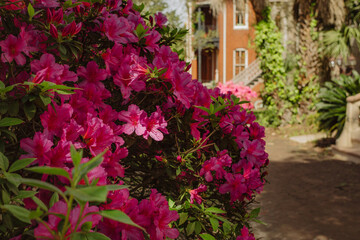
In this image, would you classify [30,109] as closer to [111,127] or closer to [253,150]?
[111,127]

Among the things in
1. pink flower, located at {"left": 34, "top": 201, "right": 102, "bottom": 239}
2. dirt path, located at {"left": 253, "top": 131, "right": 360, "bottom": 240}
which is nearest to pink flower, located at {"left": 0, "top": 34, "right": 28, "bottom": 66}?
pink flower, located at {"left": 34, "top": 201, "right": 102, "bottom": 239}

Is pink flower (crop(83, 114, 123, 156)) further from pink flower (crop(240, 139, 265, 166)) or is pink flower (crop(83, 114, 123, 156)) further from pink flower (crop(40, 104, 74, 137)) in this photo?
pink flower (crop(240, 139, 265, 166))

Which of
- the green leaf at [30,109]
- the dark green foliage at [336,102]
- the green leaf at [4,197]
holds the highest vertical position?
the green leaf at [30,109]

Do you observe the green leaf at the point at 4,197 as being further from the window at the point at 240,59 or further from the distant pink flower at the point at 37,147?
the window at the point at 240,59

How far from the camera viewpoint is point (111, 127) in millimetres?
1438

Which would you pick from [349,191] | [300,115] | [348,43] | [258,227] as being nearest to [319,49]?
[348,43]

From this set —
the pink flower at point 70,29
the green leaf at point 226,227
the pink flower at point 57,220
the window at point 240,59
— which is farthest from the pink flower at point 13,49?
the window at point 240,59

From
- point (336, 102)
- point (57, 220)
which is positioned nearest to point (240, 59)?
point (336, 102)

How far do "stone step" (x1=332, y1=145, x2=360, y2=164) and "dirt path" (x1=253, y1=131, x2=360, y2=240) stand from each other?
0.67 feet

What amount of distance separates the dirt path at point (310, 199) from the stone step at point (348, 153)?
0.67ft

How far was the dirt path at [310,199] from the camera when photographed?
4.85 meters

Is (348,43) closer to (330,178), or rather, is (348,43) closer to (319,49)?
(319,49)

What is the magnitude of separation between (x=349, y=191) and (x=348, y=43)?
857 centimetres

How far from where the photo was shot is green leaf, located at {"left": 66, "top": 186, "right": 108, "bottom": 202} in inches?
26.0
